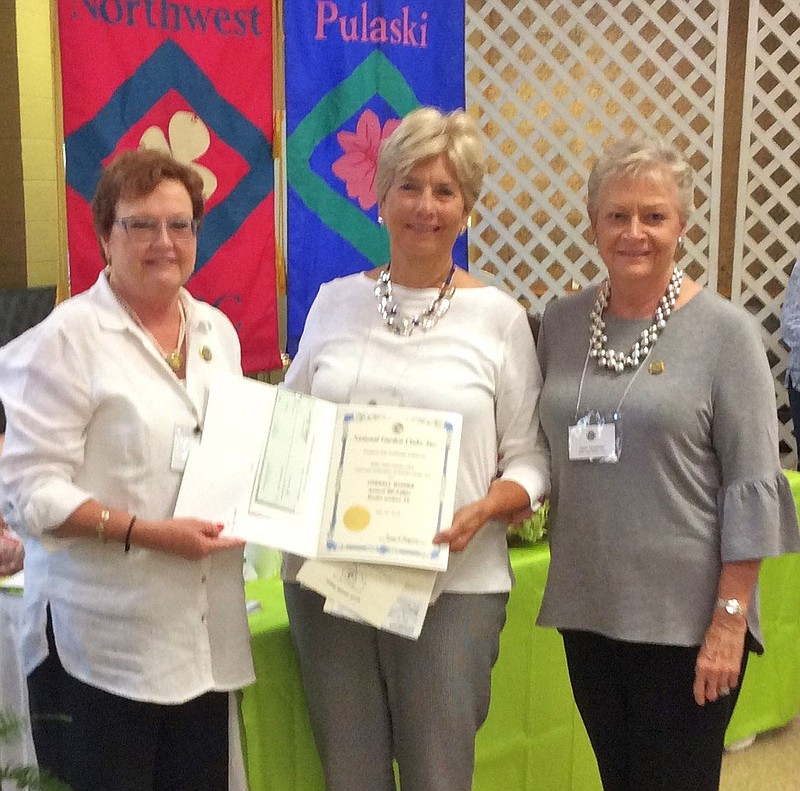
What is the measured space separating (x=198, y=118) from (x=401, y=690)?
2.07 m

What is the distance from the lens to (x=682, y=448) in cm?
142

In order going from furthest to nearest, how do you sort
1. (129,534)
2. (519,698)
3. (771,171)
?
(771,171)
(519,698)
(129,534)

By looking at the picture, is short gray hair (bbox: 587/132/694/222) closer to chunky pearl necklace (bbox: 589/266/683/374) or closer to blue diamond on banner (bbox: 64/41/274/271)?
chunky pearl necklace (bbox: 589/266/683/374)

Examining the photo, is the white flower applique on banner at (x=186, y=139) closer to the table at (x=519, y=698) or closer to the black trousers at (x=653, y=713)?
the table at (x=519, y=698)

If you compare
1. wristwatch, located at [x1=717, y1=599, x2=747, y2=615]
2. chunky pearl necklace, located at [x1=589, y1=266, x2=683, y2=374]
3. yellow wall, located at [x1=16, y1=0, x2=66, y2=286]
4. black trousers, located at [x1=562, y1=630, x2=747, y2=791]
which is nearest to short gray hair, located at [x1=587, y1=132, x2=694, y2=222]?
chunky pearl necklace, located at [x1=589, y1=266, x2=683, y2=374]

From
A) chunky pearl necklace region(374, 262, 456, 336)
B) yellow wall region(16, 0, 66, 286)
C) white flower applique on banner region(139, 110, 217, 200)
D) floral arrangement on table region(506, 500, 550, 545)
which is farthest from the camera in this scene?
yellow wall region(16, 0, 66, 286)

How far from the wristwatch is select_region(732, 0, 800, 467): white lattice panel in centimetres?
319

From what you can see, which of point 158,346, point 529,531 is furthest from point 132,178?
point 529,531

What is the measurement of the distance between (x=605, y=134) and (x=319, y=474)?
3214 mm

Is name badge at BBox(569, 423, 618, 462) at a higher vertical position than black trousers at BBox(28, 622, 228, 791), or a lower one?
higher

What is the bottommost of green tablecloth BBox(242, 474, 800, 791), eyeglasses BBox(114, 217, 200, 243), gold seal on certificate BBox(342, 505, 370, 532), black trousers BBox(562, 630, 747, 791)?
green tablecloth BBox(242, 474, 800, 791)

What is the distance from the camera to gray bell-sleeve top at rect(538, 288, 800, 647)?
1.38m

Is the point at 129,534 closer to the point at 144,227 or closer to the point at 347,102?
the point at 144,227

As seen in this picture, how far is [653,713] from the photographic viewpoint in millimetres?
1474
